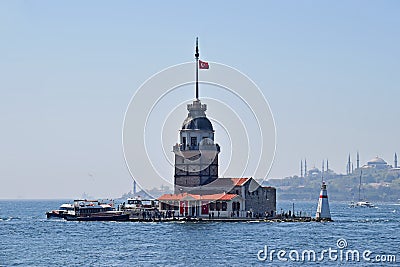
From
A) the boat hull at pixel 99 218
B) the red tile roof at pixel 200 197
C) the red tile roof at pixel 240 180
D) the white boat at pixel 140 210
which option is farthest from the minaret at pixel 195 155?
the boat hull at pixel 99 218

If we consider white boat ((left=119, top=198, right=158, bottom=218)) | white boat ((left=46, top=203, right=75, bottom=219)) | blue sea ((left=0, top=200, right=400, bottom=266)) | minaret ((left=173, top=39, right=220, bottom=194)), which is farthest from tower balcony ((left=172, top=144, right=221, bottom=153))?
white boat ((left=46, top=203, right=75, bottom=219))

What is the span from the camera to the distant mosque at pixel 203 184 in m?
139

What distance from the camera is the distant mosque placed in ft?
455

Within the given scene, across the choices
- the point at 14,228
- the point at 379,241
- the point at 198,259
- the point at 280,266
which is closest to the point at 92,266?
the point at 198,259

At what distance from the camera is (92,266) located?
3191 inches

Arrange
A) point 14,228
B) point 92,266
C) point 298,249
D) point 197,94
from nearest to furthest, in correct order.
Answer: point 92,266
point 298,249
point 14,228
point 197,94

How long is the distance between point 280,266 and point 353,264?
7.01 metres

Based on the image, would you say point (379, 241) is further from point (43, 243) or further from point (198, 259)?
point (43, 243)

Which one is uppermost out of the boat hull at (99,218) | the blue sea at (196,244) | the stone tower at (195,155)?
the stone tower at (195,155)

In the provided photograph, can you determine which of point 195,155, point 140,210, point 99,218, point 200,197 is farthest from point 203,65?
point 99,218

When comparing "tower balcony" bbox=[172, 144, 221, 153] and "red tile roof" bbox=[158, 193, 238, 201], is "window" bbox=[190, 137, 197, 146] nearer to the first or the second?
"tower balcony" bbox=[172, 144, 221, 153]

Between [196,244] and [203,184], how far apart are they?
39264 millimetres

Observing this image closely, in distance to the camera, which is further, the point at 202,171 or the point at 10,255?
the point at 202,171

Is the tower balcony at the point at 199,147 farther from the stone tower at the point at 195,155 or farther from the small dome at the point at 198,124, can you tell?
the small dome at the point at 198,124
